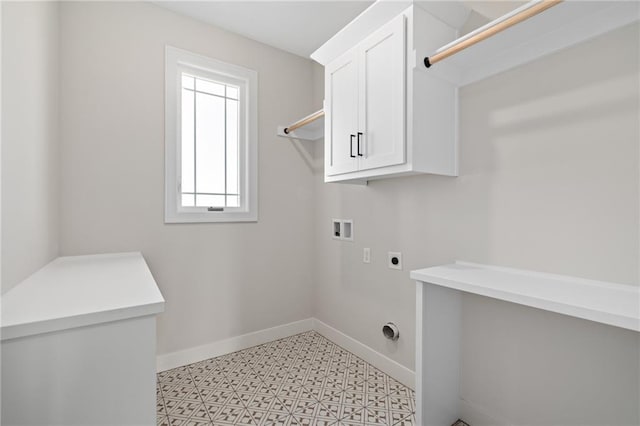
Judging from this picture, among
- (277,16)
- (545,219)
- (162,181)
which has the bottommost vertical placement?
(545,219)

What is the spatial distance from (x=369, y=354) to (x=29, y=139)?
235 centimetres

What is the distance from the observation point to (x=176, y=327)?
2.27 metres

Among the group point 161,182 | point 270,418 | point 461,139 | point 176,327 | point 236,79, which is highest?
point 236,79

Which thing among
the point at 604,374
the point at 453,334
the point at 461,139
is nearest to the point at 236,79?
the point at 461,139

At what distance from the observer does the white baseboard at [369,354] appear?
6.60 ft

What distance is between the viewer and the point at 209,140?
8.16ft

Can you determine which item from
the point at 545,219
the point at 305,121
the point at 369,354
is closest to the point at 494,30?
the point at 545,219

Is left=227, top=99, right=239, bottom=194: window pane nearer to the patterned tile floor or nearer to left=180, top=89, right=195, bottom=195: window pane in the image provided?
left=180, top=89, right=195, bottom=195: window pane

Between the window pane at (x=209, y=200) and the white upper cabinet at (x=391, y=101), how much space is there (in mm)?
1123

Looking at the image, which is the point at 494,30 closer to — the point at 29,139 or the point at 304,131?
the point at 304,131

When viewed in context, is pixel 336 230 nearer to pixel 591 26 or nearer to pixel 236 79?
pixel 236 79

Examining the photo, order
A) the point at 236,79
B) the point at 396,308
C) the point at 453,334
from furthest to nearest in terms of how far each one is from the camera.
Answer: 1. the point at 236,79
2. the point at 396,308
3. the point at 453,334

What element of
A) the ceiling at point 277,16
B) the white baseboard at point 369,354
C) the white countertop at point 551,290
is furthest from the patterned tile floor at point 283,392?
the ceiling at point 277,16

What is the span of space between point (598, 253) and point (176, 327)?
2.50 metres
